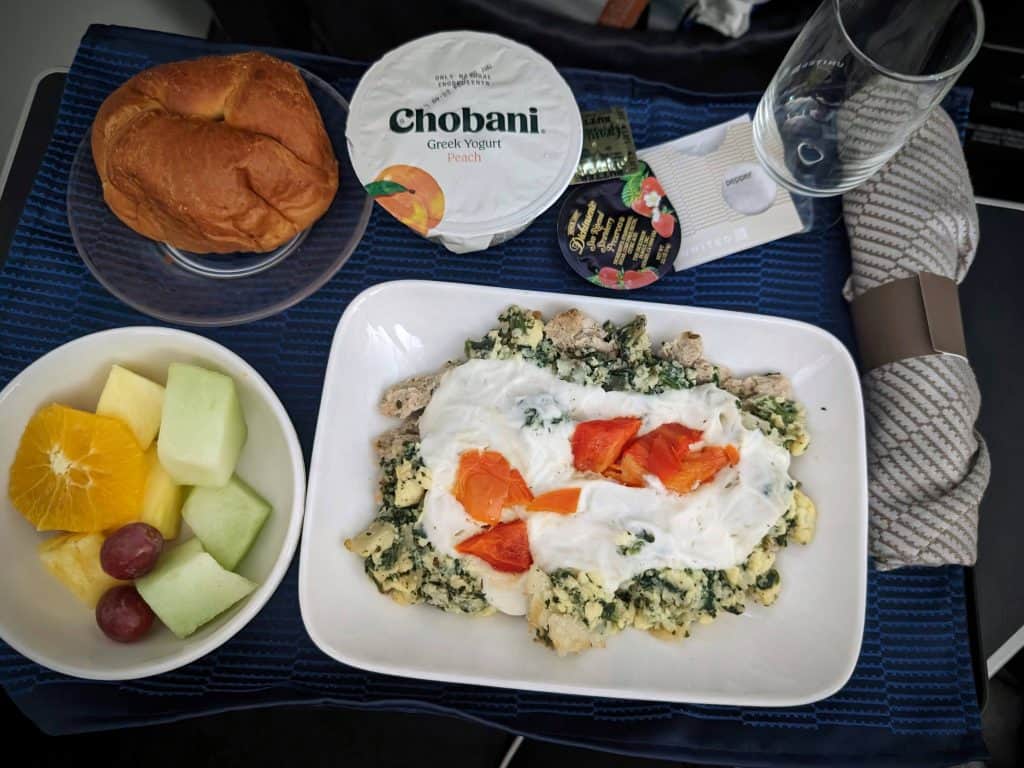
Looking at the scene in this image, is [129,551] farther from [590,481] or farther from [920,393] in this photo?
[920,393]

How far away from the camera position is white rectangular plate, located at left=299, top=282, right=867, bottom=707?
107cm

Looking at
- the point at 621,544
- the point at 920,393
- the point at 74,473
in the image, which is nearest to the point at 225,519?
the point at 74,473

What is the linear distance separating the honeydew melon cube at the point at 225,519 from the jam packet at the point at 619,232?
60 cm

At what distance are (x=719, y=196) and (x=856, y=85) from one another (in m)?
0.25

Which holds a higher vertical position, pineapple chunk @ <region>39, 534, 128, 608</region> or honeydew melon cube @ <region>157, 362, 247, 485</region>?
honeydew melon cube @ <region>157, 362, 247, 485</region>

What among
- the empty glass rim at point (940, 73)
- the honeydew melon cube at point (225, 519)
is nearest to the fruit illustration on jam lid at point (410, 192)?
the honeydew melon cube at point (225, 519)

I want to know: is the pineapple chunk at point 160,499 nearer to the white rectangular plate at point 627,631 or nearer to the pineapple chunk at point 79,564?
the pineapple chunk at point 79,564

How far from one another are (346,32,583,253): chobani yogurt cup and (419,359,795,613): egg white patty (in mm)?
229

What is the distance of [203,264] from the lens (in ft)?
4.13

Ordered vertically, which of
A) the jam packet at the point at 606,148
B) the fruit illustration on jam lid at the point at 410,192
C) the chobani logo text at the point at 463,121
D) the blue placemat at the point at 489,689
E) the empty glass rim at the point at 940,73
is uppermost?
the empty glass rim at the point at 940,73

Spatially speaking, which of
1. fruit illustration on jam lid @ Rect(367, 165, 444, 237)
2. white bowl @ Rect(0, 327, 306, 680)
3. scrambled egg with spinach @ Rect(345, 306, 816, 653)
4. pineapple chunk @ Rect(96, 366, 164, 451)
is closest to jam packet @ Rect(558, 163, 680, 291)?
scrambled egg with spinach @ Rect(345, 306, 816, 653)

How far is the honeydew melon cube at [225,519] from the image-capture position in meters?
1.09

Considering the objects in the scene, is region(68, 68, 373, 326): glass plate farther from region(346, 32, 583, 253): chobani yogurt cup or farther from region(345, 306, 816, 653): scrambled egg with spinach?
region(345, 306, 816, 653): scrambled egg with spinach

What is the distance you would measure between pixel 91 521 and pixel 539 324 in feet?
2.14
